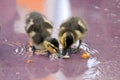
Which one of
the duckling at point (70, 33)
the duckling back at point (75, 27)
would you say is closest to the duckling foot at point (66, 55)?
the duckling at point (70, 33)

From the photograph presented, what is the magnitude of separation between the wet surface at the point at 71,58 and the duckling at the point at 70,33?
0.08 meters

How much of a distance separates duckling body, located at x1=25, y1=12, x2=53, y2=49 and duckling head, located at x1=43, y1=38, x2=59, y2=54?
53 mm

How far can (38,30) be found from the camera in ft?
7.36

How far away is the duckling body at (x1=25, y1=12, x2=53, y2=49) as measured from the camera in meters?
2.23

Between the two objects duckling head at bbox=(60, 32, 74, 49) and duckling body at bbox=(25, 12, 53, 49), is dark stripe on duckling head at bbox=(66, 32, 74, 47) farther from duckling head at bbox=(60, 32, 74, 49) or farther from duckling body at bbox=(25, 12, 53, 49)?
duckling body at bbox=(25, 12, 53, 49)

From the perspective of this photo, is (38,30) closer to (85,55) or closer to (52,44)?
(52,44)

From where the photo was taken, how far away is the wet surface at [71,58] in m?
2.11

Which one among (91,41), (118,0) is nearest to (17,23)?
(91,41)

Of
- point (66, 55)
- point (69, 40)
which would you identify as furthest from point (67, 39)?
point (66, 55)

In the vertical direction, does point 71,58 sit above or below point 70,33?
below

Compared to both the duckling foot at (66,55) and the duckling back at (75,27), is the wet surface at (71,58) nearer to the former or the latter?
the duckling foot at (66,55)

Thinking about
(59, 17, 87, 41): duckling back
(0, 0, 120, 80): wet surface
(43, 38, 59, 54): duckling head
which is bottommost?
(0, 0, 120, 80): wet surface

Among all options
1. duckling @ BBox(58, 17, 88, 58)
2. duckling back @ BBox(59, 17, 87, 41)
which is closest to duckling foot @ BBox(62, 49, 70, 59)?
duckling @ BBox(58, 17, 88, 58)

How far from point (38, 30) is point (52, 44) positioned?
15 centimetres
